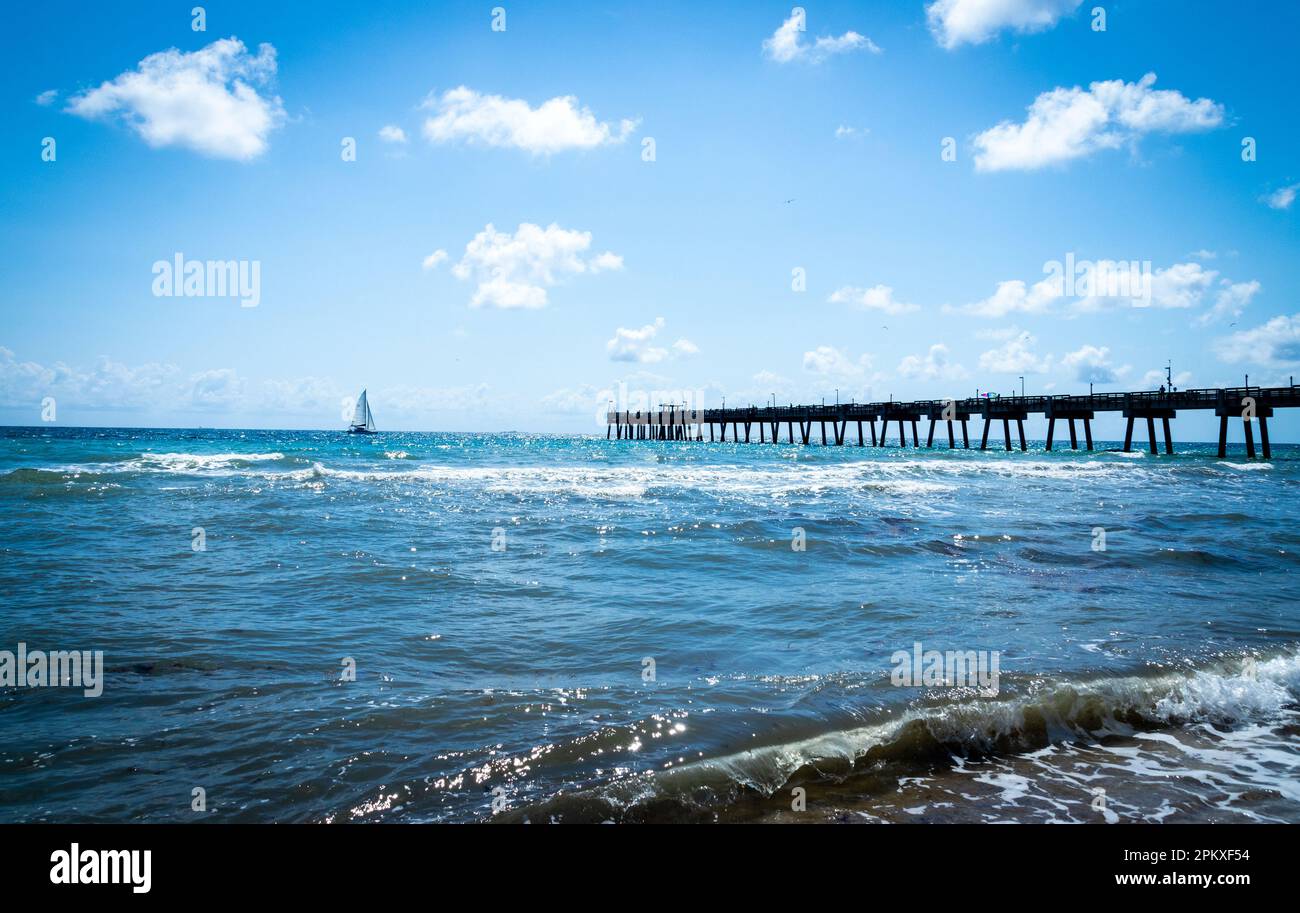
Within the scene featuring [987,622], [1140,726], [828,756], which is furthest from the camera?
[987,622]

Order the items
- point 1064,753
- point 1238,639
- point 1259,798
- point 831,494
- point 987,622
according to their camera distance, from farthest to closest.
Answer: point 831,494 < point 987,622 < point 1238,639 < point 1064,753 < point 1259,798

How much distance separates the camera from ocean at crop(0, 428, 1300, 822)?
4562 millimetres

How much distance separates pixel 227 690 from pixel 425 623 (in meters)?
2.51

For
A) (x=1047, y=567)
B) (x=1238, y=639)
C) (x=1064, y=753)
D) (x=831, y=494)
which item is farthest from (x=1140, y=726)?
(x=831, y=494)

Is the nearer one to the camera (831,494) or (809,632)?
(809,632)

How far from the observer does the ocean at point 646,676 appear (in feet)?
15.0

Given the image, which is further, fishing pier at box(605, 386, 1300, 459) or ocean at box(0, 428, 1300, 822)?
fishing pier at box(605, 386, 1300, 459)

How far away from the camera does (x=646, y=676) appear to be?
6.62m

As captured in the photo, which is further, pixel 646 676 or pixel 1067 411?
pixel 1067 411

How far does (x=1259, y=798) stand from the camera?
4.69 meters

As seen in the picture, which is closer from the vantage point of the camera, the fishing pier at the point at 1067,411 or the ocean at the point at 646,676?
the ocean at the point at 646,676
